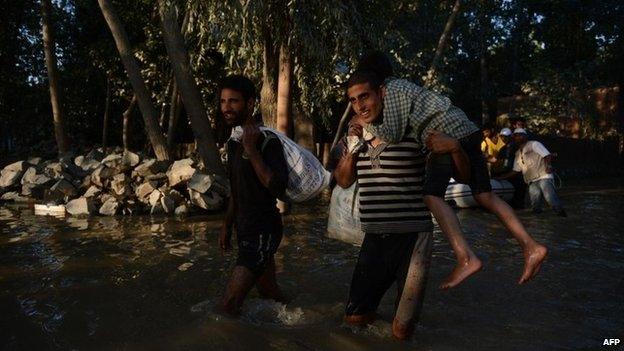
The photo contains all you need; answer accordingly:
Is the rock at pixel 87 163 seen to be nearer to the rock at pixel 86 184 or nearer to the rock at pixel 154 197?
the rock at pixel 86 184

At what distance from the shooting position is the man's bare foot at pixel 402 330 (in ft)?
11.2

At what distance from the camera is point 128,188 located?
11.3m

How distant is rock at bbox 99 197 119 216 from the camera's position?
411 inches

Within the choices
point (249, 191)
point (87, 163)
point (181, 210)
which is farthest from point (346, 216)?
point (87, 163)

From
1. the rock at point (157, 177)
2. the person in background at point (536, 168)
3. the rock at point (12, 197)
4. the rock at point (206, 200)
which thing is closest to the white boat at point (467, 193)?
the person in background at point (536, 168)

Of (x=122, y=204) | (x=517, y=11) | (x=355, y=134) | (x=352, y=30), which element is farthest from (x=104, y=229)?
(x=517, y=11)

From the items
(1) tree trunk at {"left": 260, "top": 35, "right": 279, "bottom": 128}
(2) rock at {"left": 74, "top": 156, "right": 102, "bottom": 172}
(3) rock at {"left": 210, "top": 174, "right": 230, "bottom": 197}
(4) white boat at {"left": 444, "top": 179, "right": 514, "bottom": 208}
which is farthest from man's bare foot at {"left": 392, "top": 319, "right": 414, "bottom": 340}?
(2) rock at {"left": 74, "top": 156, "right": 102, "bottom": 172}

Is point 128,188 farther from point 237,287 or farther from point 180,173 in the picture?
point 237,287

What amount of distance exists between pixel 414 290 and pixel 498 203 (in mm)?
Result: 680

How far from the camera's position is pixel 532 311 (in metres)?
4.41

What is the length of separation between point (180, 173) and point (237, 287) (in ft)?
24.7

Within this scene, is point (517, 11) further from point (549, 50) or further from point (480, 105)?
point (480, 105)

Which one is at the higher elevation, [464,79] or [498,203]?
[464,79]

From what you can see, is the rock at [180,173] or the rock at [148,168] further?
the rock at [148,168]
